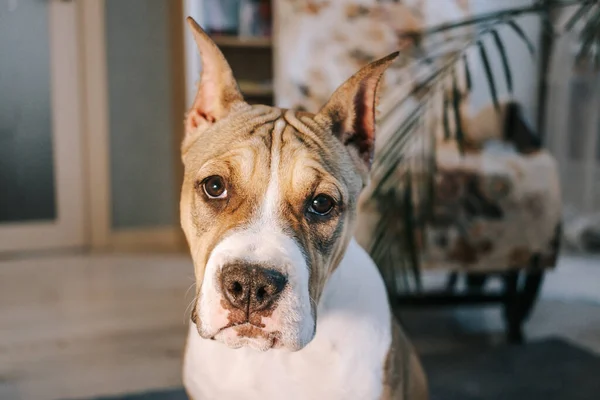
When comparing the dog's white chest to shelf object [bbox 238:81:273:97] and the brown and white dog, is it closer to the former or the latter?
the brown and white dog

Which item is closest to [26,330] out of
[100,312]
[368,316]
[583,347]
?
[100,312]

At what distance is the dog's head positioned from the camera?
3.11ft

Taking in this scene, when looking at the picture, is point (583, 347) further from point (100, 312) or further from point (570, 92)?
point (570, 92)

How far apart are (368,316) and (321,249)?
0.59ft

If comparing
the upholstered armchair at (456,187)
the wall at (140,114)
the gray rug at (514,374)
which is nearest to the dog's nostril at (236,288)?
the upholstered armchair at (456,187)

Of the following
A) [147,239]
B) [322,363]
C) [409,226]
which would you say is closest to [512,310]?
[409,226]

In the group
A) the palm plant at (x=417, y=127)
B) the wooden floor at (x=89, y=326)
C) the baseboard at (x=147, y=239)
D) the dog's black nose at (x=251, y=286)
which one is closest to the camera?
the dog's black nose at (x=251, y=286)

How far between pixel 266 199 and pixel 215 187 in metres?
0.12

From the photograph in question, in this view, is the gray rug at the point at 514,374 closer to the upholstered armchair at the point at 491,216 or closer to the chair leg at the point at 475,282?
the upholstered armchair at the point at 491,216

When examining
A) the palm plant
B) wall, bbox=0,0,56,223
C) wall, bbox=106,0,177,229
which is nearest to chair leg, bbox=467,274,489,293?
the palm plant

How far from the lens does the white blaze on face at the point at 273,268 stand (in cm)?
94

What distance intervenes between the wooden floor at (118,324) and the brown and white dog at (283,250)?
1061mm

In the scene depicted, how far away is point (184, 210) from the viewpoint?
3.92 feet

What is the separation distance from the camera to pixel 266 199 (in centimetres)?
105
